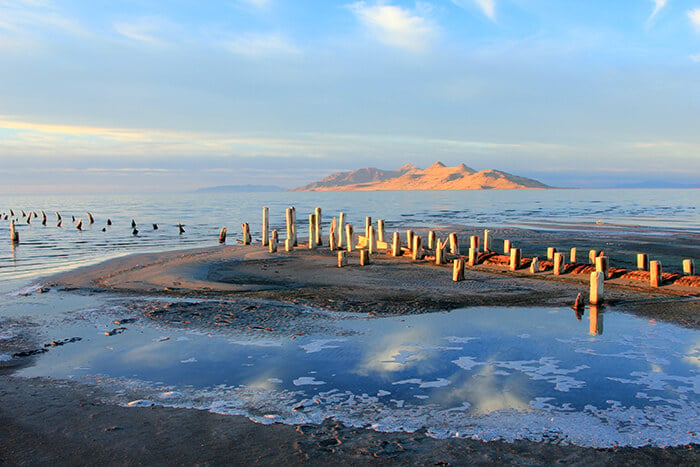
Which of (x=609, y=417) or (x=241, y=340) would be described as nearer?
(x=609, y=417)

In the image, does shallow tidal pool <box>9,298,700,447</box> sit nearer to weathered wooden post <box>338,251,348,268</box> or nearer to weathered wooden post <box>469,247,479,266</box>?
weathered wooden post <box>469,247,479,266</box>

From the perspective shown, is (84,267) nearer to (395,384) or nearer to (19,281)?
(19,281)

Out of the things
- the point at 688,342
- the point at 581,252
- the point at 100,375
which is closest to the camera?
the point at 100,375

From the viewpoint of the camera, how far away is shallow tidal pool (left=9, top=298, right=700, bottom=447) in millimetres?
7328

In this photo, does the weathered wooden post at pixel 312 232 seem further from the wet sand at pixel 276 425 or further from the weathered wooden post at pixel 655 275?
the weathered wooden post at pixel 655 275

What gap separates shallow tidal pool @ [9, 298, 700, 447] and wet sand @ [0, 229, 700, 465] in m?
0.36

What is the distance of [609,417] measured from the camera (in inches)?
291

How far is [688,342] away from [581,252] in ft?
56.7

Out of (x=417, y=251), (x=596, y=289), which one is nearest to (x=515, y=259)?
(x=417, y=251)

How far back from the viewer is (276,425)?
714 centimetres

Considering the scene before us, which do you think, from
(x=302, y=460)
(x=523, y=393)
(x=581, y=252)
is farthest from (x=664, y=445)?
(x=581, y=252)

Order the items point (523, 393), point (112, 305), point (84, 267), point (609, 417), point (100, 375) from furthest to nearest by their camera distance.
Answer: point (84, 267) → point (112, 305) → point (100, 375) → point (523, 393) → point (609, 417)

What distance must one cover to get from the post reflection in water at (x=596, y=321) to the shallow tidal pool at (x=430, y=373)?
0.29 feet

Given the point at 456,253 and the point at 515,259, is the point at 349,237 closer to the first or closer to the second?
the point at 456,253
